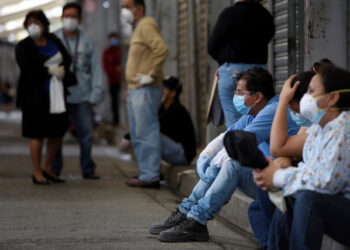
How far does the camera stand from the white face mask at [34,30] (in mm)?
6719

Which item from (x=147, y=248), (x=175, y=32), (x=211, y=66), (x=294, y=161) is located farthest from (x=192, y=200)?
(x=175, y=32)

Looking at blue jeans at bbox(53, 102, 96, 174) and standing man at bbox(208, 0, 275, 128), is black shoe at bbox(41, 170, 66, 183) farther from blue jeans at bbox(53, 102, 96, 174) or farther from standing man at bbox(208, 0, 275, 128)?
standing man at bbox(208, 0, 275, 128)

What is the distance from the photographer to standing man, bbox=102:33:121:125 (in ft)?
47.2

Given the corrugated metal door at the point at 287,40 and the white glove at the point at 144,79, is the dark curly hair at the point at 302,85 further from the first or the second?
the white glove at the point at 144,79

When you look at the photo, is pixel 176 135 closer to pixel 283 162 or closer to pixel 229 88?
pixel 229 88

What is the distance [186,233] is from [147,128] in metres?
2.81

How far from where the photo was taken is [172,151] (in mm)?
7051

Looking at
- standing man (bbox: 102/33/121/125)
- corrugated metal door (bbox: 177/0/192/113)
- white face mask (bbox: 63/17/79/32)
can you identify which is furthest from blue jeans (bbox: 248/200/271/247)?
standing man (bbox: 102/33/121/125)

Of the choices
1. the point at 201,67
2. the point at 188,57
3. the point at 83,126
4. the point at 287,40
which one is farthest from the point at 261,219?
the point at 188,57

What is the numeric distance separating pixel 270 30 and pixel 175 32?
4549 mm

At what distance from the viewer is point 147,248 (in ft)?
12.7

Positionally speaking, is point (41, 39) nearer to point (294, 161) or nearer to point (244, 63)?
point (244, 63)

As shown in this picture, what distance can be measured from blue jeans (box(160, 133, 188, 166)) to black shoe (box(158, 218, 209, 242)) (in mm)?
2956

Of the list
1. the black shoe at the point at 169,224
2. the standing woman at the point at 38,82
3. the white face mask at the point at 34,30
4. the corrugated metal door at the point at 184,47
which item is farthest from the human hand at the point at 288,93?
the corrugated metal door at the point at 184,47
